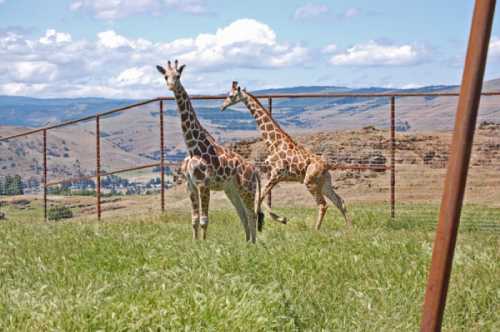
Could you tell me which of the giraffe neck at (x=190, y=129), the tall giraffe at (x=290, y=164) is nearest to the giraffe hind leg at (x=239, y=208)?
the giraffe neck at (x=190, y=129)

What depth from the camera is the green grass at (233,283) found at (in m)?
6.34

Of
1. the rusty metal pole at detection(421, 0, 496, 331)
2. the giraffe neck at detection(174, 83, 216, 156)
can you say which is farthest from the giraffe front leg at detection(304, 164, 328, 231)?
the rusty metal pole at detection(421, 0, 496, 331)

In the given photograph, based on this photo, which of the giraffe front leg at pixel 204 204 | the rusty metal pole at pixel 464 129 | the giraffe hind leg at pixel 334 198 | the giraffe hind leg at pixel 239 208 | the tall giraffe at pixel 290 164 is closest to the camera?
the rusty metal pole at pixel 464 129

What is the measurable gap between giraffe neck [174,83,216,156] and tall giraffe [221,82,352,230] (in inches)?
95.0

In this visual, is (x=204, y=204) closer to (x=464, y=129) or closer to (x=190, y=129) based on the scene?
(x=190, y=129)

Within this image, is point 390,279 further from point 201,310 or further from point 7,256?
point 7,256

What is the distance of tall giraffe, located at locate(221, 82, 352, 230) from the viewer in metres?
14.1

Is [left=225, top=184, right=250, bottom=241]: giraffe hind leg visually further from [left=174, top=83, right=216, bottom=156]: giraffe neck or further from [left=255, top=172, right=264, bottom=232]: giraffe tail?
[left=174, top=83, right=216, bottom=156]: giraffe neck

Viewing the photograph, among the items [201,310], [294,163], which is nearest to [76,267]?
[201,310]

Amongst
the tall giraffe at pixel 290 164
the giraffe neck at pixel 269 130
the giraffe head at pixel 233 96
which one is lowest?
the tall giraffe at pixel 290 164

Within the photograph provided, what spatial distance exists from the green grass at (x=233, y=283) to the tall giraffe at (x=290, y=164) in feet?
10.1

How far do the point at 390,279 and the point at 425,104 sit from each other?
12.4 meters

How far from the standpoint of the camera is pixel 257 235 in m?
12.1

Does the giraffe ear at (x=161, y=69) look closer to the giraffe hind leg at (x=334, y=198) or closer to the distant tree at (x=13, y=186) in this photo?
the giraffe hind leg at (x=334, y=198)
